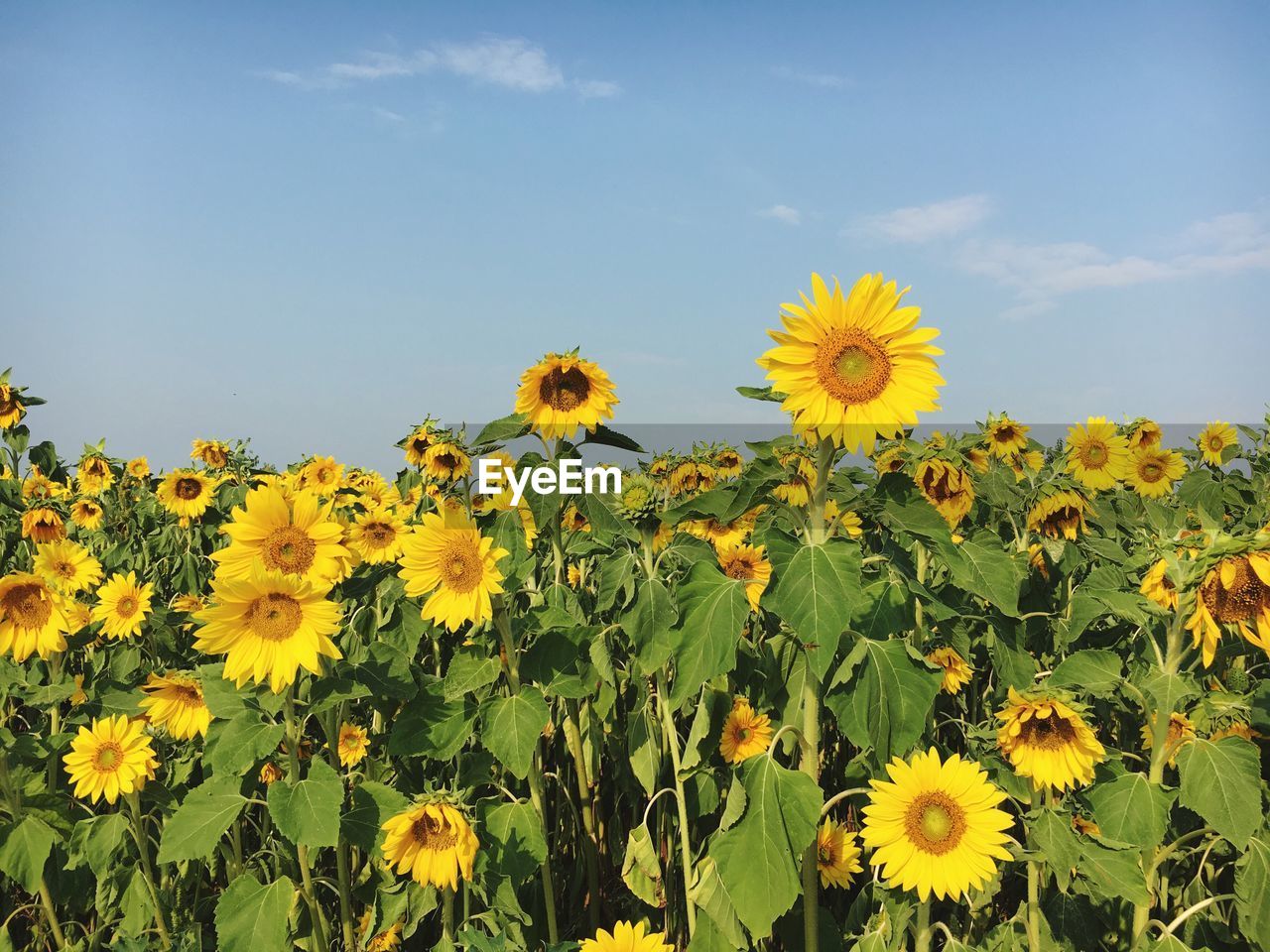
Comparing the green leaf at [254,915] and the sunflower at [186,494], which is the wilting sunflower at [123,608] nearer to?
the green leaf at [254,915]

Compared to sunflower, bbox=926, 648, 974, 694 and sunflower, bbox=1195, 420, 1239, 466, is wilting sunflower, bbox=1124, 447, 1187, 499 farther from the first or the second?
sunflower, bbox=926, 648, 974, 694

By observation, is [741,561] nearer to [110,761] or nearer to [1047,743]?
[1047,743]

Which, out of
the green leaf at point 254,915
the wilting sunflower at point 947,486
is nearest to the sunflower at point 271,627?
the green leaf at point 254,915

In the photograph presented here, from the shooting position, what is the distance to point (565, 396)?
3330 millimetres

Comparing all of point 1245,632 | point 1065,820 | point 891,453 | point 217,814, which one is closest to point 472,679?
point 217,814

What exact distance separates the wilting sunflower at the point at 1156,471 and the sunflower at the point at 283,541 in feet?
20.8

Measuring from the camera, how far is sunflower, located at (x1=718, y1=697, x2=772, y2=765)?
11.9 ft

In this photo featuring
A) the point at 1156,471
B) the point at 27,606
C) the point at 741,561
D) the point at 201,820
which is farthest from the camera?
the point at 1156,471

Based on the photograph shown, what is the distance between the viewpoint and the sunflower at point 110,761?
3523mm

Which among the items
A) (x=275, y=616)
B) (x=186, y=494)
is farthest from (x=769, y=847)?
(x=186, y=494)

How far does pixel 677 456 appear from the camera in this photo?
681 cm

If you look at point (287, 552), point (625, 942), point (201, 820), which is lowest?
point (625, 942)

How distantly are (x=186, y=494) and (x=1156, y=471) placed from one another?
7.73 m

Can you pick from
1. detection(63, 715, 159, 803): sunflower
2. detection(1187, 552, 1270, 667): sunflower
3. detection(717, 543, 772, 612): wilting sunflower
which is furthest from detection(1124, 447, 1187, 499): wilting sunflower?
detection(63, 715, 159, 803): sunflower
